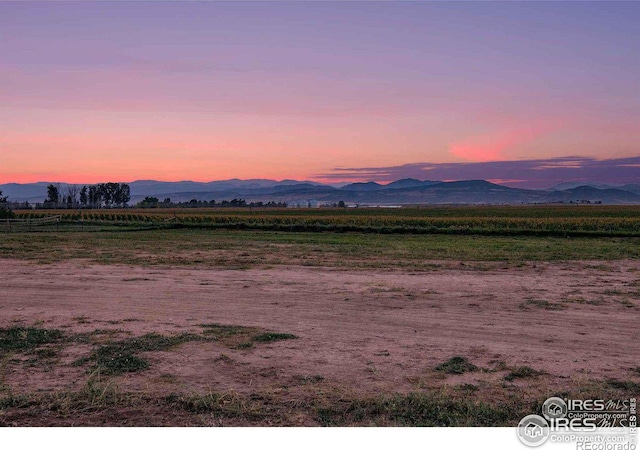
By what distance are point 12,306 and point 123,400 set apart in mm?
6217

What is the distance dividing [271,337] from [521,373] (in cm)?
334

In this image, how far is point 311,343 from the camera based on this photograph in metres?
8.00

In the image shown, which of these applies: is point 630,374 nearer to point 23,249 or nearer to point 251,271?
point 251,271

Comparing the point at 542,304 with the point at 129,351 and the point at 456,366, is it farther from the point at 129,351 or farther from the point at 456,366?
the point at 129,351

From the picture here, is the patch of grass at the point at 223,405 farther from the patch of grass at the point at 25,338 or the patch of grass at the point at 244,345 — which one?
the patch of grass at the point at 25,338

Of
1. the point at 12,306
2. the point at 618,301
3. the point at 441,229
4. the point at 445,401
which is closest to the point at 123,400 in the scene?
the point at 445,401

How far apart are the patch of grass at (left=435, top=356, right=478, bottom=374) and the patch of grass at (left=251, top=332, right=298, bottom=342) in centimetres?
224

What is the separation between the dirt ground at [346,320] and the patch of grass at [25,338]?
0.34 metres

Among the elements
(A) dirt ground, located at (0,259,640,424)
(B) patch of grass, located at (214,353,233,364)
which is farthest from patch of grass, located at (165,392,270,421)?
(B) patch of grass, located at (214,353,233,364)

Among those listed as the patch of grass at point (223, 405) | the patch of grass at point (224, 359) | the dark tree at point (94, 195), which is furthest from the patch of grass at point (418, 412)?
the dark tree at point (94, 195)

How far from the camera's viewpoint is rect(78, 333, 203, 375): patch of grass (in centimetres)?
686

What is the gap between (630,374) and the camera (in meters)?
6.58

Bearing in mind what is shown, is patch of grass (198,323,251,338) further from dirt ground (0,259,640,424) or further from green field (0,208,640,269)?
green field (0,208,640,269)

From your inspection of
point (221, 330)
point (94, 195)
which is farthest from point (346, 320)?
point (94, 195)
